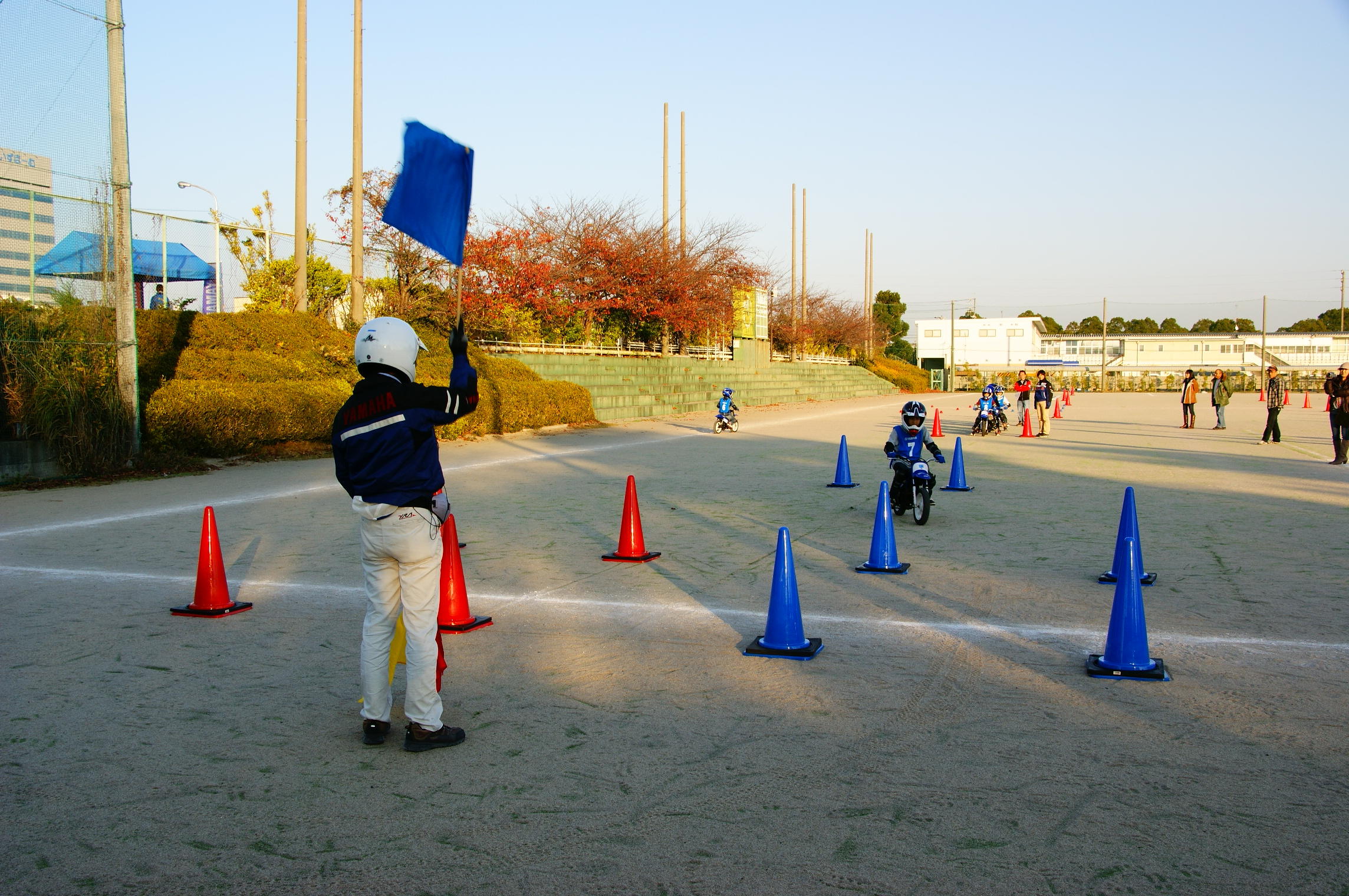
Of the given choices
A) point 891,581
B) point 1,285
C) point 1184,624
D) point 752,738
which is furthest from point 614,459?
point 752,738

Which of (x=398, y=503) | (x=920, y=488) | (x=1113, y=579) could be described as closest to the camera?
(x=398, y=503)

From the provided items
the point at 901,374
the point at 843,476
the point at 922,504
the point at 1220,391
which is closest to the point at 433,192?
the point at 922,504

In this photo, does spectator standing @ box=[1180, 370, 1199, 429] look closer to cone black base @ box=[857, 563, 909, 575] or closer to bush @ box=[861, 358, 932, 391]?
cone black base @ box=[857, 563, 909, 575]

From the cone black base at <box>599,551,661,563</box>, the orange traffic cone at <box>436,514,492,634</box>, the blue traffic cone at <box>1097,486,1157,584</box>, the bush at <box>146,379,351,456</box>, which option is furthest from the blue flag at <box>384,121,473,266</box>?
the bush at <box>146,379,351,456</box>

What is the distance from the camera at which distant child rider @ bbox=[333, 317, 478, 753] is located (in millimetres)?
4359

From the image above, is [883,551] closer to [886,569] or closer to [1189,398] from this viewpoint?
[886,569]

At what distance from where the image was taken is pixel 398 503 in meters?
4.35

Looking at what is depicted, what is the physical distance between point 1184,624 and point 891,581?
215cm

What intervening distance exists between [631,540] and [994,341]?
363 feet

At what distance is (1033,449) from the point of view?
2120 centimetres

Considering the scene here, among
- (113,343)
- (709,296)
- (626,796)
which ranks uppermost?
(709,296)

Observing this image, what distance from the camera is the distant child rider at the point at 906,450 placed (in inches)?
445

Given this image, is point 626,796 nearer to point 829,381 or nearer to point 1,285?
point 1,285

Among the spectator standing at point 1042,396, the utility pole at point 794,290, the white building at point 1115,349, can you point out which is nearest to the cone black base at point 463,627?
the spectator standing at point 1042,396
